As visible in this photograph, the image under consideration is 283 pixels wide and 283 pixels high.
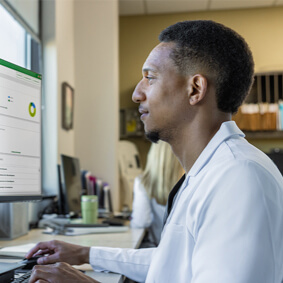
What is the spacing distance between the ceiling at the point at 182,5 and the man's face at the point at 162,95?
13.5 feet

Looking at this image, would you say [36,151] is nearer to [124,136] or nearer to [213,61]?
[213,61]

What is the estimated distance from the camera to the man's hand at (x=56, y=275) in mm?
895

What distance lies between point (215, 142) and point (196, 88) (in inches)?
5.6

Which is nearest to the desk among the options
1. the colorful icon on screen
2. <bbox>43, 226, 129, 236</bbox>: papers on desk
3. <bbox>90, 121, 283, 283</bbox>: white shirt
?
<bbox>43, 226, 129, 236</bbox>: papers on desk

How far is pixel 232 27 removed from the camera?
5152 mm

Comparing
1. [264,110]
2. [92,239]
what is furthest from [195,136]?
[264,110]

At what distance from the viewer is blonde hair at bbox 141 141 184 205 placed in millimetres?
2473

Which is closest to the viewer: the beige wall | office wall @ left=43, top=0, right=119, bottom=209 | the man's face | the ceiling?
the man's face

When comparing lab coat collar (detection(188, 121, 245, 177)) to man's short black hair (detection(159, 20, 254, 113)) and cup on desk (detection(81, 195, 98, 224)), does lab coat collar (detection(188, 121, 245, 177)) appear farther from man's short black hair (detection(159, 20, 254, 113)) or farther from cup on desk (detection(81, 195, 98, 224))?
cup on desk (detection(81, 195, 98, 224))

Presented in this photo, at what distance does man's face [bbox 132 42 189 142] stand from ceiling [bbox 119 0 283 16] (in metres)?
4.12

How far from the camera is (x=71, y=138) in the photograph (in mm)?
3373

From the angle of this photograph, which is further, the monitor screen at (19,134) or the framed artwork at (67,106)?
the framed artwork at (67,106)

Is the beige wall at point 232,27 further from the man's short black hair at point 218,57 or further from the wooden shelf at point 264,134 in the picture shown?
the man's short black hair at point 218,57

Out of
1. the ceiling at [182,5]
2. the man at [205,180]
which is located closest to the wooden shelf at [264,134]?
the ceiling at [182,5]
